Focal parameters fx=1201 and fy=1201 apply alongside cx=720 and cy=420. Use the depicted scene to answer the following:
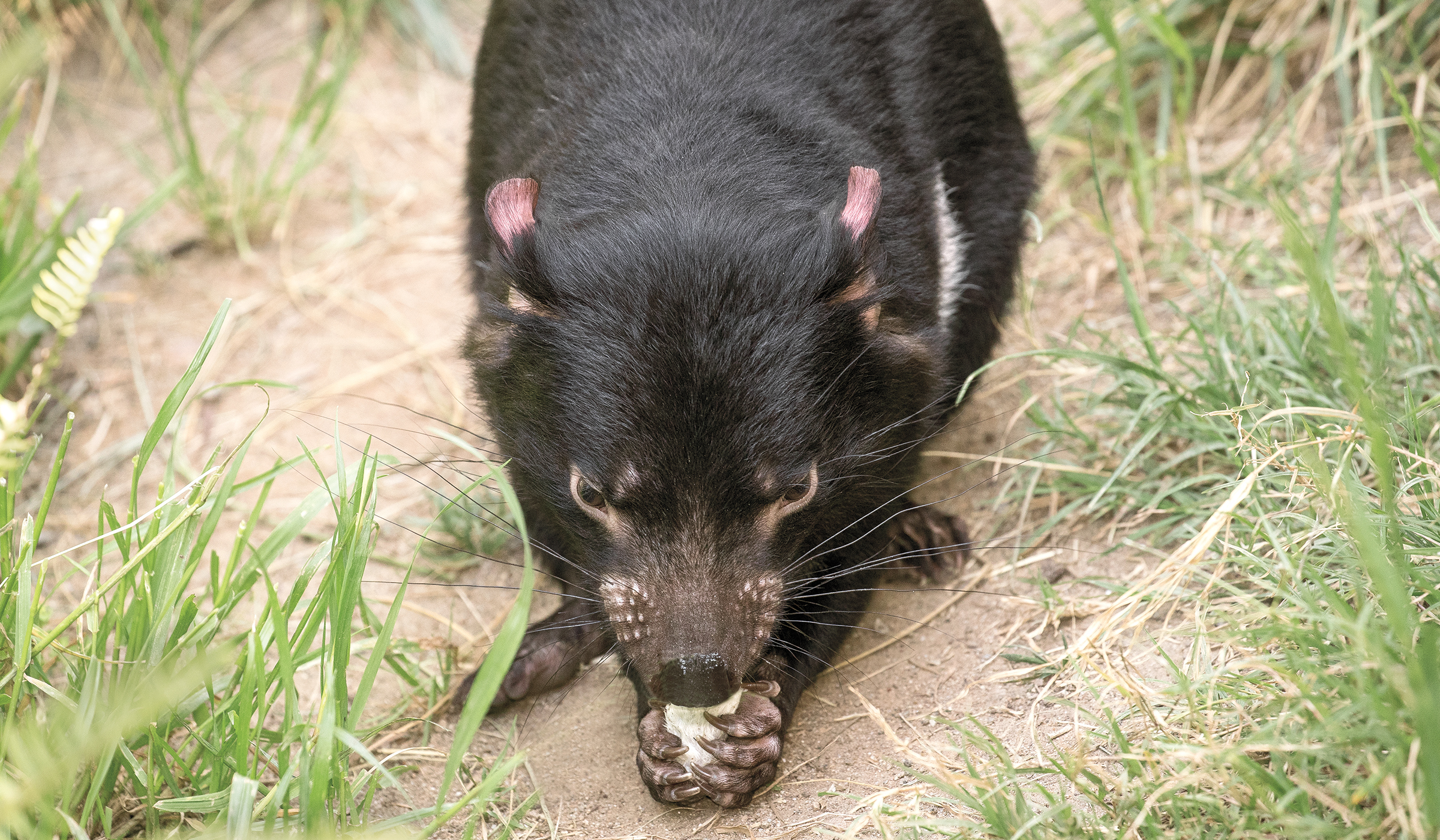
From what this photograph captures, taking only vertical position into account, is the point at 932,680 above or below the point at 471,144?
below

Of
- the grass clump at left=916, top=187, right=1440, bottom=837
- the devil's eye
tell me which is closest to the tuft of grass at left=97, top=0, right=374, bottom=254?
the devil's eye

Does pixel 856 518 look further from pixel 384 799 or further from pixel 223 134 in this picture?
pixel 223 134

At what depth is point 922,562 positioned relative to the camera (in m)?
3.41

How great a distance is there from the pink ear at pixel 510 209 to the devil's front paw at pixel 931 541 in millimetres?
1382

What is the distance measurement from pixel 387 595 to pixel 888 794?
1.79 meters

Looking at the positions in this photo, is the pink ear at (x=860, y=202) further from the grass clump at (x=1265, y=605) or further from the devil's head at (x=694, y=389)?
the grass clump at (x=1265, y=605)

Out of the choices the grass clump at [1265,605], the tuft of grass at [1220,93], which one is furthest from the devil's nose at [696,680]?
the tuft of grass at [1220,93]

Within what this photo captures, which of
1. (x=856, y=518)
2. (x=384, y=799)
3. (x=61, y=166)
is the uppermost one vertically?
A: (x=61, y=166)

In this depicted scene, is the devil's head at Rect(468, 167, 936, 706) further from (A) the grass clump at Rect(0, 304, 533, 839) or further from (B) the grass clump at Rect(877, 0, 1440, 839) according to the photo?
(B) the grass clump at Rect(877, 0, 1440, 839)

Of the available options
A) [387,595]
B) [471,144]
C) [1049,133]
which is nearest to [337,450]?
[387,595]

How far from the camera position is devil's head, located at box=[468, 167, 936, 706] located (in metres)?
2.39

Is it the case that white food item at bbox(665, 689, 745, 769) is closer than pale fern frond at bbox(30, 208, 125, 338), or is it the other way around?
pale fern frond at bbox(30, 208, 125, 338)

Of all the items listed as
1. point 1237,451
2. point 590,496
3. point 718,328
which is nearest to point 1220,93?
point 1237,451

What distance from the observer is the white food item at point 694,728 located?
268 cm
